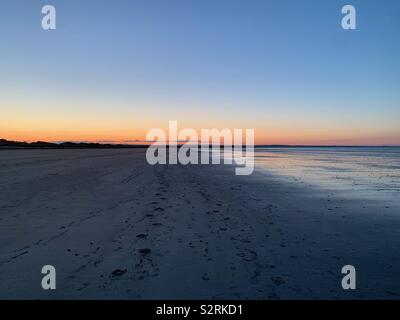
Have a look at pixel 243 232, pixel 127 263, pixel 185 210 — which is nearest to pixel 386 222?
pixel 243 232

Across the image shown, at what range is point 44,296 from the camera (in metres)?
4.01

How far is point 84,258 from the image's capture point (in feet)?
17.1

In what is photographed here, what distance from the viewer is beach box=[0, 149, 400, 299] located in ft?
14.0

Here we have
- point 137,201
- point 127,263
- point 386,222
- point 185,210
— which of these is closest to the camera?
point 127,263

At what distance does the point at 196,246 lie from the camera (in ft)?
19.6

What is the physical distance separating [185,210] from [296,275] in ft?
16.2

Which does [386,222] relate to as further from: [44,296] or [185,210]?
[44,296]

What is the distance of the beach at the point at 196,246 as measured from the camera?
4.27 meters
